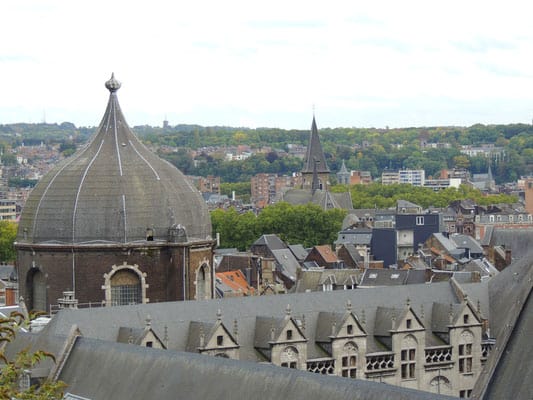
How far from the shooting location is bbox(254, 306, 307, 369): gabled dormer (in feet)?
220

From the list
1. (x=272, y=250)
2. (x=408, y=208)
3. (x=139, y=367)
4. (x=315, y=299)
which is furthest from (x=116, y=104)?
(x=408, y=208)

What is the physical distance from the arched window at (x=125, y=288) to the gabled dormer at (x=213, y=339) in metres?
9.78

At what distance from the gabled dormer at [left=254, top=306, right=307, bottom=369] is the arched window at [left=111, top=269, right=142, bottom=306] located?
991 centimetres

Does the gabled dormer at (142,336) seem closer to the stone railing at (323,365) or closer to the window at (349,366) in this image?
the stone railing at (323,365)

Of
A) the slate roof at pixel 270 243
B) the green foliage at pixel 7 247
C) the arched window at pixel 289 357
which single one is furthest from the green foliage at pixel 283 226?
the arched window at pixel 289 357

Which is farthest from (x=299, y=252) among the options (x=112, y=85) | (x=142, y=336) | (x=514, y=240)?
(x=142, y=336)

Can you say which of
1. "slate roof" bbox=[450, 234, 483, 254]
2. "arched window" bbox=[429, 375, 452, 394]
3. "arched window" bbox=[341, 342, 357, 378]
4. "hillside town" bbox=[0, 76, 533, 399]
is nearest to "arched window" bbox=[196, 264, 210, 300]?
"hillside town" bbox=[0, 76, 533, 399]

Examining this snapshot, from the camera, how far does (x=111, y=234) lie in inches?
2972

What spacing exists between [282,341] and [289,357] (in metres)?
0.93

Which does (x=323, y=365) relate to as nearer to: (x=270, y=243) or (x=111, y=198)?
(x=111, y=198)

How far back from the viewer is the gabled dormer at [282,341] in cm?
6719

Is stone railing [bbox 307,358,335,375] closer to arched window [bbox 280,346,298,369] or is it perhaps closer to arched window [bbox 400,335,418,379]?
arched window [bbox 280,346,298,369]

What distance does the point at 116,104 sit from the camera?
79.8 metres

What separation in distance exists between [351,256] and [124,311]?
87.6 m
